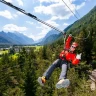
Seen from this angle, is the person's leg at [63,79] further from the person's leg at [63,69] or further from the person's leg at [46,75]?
the person's leg at [46,75]

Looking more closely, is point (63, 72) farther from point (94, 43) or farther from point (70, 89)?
point (94, 43)

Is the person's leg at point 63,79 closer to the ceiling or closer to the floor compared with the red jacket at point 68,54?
closer to the floor

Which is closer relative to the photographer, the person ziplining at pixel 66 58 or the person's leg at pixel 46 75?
the person ziplining at pixel 66 58

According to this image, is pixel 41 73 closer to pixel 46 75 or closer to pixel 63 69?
pixel 46 75

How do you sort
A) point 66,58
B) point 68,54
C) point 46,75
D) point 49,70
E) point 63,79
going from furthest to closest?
point 49,70 < point 46,75 < point 66,58 < point 68,54 < point 63,79

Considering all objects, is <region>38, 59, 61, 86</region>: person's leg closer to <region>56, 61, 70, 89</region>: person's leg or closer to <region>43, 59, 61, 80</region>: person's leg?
<region>43, 59, 61, 80</region>: person's leg

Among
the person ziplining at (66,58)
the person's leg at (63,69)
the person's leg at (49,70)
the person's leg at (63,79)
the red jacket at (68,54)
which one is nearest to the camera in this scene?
the person's leg at (63,79)

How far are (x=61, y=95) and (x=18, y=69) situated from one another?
1376 inches

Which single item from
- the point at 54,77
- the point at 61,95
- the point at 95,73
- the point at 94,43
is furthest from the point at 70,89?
the point at 94,43

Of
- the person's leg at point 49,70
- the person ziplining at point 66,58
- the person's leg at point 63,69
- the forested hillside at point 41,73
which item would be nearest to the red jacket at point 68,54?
the person ziplining at point 66,58

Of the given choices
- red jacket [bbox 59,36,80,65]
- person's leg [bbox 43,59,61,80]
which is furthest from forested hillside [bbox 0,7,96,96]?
red jacket [bbox 59,36,80,65]

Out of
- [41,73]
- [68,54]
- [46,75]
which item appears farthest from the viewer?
[41,73]

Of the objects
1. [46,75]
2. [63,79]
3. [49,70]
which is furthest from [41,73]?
[63,79]

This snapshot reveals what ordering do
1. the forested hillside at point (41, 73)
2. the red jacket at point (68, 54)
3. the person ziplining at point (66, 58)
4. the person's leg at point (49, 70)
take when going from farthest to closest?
1. the forested hillside at point (41, 73)
2. the person's leg at point (49, 70)
3. the red jacket at point (68, 54)
4. the person ziplining at point (66, 58)
